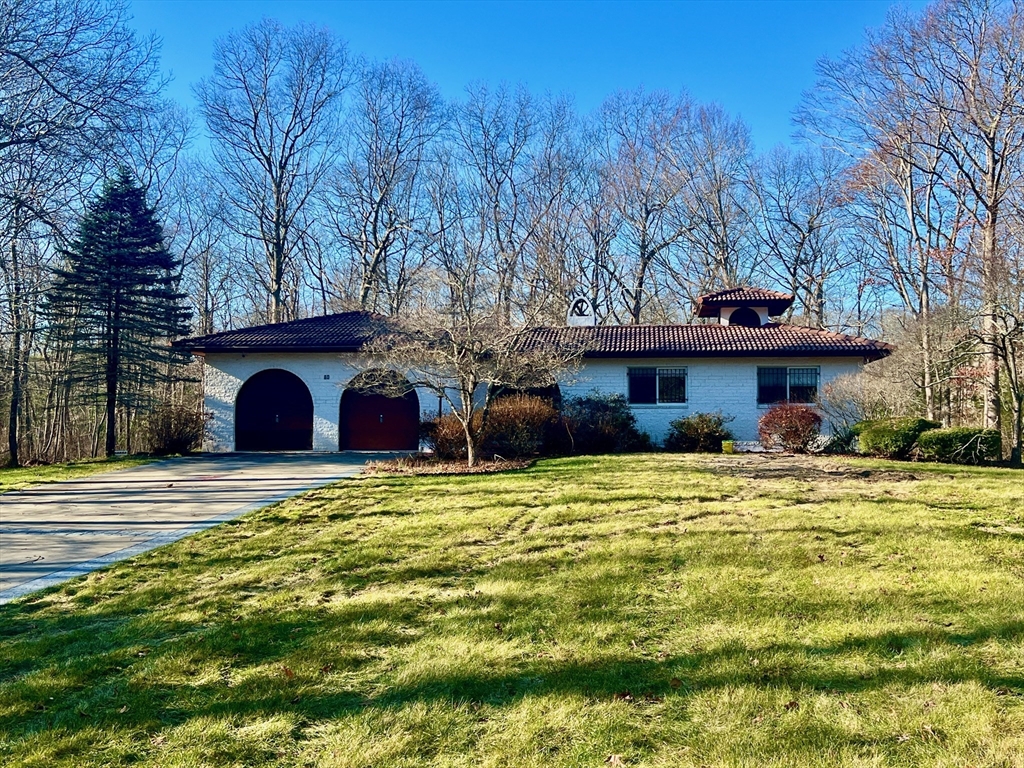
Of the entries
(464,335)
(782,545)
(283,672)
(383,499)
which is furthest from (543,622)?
(464,335)

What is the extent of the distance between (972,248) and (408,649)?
20650mm

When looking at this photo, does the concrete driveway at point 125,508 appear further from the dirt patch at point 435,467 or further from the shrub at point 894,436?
the shrub at point 894,436

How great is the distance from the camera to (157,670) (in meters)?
3.63

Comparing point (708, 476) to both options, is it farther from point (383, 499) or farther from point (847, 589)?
point (847, 589)

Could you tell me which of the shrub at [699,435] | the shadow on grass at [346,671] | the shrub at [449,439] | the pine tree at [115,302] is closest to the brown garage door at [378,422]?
the shrub at [449,439]

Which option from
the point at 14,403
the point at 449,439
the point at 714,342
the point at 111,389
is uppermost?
the point at 714,342

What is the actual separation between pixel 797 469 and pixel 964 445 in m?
4.65

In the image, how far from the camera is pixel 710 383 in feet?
61.7

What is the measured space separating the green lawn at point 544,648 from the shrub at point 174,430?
40.6 feet

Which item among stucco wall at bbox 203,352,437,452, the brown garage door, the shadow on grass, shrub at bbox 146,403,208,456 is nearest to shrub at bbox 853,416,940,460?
the shadow on grass

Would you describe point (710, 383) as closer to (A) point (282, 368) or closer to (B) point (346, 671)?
(A) point (282, 368)

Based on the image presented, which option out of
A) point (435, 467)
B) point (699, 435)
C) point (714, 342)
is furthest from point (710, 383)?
point (435, 467)

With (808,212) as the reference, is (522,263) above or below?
A: below

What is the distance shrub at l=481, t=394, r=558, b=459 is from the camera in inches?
588
